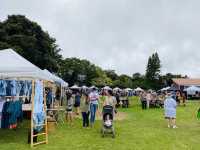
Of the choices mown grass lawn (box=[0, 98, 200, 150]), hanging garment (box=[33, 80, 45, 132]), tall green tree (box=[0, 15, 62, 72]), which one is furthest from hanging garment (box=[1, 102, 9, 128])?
tall green tree (box=[0, 15, 62, 72])

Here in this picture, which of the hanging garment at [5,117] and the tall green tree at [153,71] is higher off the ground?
the tall green tree at [153,71]

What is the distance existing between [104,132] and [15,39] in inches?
1182

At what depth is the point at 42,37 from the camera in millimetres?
47469

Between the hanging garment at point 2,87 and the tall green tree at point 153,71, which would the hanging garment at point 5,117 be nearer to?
the hanging garment at point 2,87

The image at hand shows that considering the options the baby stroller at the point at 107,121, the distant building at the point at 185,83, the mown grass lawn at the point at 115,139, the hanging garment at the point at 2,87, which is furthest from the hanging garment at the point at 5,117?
the distant building at the point at 185,83

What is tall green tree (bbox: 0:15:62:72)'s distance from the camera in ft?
143

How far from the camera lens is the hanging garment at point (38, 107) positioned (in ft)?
44.6

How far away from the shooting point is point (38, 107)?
13758 millimetres

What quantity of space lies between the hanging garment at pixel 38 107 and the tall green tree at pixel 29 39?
2822 centimetres

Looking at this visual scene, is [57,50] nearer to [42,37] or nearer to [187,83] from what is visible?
[42,37]

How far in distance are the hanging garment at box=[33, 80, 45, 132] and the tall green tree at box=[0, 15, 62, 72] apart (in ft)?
92.6

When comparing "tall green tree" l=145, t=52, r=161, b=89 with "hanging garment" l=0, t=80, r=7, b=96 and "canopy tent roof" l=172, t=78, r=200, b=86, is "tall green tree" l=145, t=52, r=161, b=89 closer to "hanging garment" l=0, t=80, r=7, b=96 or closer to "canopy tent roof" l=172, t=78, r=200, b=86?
"canopy tent roof" l=172, t=78, r=200, b=86

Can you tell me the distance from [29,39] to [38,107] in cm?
3142

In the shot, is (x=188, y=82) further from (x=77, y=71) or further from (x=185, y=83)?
(x=77, y=71)
